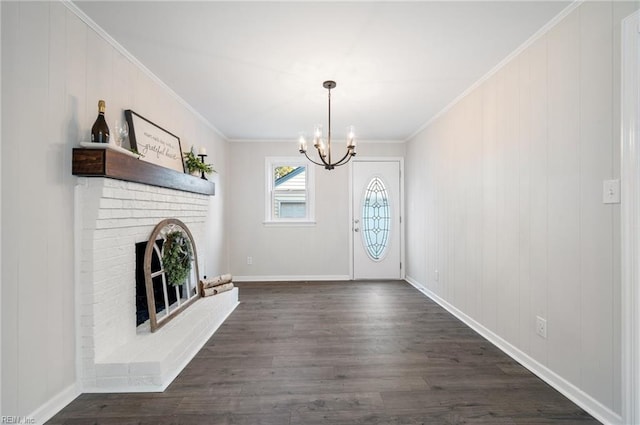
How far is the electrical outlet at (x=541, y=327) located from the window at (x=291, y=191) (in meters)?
3.57

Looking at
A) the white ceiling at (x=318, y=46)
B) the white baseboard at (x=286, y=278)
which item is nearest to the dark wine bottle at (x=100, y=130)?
the white ceiling at (x=318, y=46)

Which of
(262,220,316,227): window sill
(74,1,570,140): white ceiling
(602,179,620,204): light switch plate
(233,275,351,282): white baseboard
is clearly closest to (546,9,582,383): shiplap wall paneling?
(602,179,620,204): light switch plate

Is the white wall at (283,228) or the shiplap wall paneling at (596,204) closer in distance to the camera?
the shiplap wall paneling at (596,204)

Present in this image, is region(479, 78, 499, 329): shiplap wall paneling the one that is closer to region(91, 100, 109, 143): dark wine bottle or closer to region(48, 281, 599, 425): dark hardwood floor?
region(48, 281, 599, 425): dark hardwood floor

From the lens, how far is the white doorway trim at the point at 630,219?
58.0 inches

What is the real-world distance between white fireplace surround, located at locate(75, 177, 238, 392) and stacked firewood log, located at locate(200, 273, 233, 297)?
888 millimetres

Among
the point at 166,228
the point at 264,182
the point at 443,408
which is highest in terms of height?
the point at 264,182

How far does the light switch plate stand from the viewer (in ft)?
5.14

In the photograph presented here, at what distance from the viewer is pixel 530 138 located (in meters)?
2.22

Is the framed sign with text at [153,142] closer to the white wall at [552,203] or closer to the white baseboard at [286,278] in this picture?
the white baseboard at [286,278]

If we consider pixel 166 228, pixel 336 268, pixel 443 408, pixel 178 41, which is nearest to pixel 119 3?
pixel 178 41

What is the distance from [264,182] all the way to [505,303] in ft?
12.6

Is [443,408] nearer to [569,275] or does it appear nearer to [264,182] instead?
[569,275]

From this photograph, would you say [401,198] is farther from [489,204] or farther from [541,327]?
[541,327]
